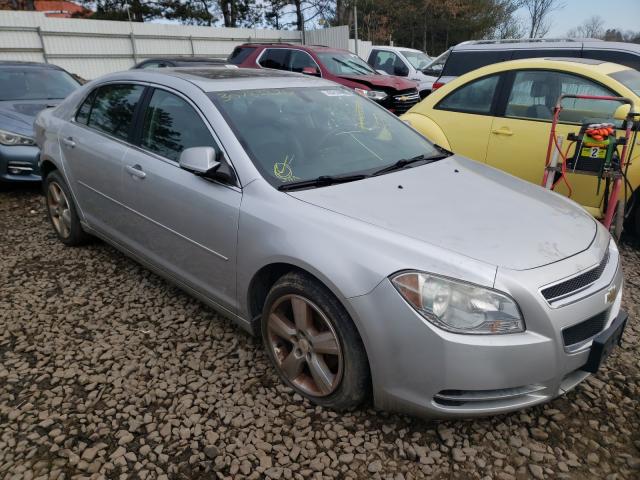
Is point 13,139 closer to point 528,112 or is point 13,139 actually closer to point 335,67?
point 528,112

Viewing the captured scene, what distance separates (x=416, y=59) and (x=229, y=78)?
12.0m

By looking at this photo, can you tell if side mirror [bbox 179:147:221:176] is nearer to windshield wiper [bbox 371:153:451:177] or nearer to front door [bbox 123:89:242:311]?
front door [bbox 123:89:242:311]

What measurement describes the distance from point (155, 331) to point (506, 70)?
4.00 metres

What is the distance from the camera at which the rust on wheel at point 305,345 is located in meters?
2.28

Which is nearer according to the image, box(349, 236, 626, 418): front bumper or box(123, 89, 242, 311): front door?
box(349, 236, 626, 418): front bumper

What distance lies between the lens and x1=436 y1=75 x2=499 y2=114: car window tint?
480cm

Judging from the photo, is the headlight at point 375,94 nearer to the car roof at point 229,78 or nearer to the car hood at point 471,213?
the car roof at point 229,78

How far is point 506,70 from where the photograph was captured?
4711 mm

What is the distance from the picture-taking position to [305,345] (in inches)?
95.2

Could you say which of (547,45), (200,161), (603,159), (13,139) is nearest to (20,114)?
(13,139)

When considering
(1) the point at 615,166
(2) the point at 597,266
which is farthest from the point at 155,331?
(1) the point at 615,166

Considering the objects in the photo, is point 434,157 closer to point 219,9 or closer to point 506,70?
point 506,70

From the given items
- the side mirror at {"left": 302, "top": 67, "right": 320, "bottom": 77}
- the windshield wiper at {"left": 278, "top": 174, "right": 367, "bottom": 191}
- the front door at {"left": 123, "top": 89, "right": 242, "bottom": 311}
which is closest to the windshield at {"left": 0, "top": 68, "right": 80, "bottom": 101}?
the side mirror at {"left": 302, "top": 67, "right": 320, "bottom": 77}

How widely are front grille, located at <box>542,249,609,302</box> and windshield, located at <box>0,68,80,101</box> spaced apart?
7224 mm
